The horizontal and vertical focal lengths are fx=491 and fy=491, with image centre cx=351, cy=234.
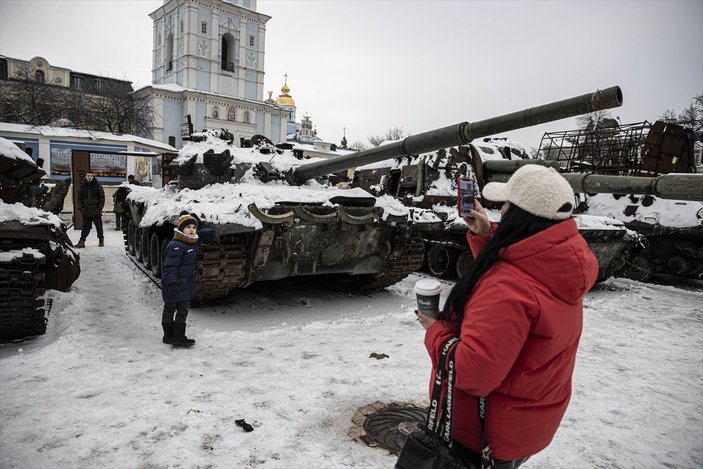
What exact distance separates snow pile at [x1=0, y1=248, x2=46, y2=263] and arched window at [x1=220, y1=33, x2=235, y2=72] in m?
39.4

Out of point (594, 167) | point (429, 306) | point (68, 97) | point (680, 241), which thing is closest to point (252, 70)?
point (68, 97)

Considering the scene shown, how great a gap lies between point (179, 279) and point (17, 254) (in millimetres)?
1302

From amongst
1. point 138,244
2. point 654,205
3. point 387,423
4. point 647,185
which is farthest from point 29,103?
point 647,185

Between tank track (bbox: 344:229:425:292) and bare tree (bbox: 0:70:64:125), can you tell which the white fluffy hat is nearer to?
tank track (bbox: 344:229:425:292)

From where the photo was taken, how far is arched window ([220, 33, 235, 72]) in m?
40.2

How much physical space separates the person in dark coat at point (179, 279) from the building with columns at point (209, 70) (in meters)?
33.6

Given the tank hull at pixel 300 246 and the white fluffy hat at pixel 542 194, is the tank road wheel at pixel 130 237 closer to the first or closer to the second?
the tank hull at pixel 300 246

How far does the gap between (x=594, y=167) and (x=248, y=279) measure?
9.32 metres

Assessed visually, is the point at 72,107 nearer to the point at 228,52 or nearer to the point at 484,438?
the point at 228,52

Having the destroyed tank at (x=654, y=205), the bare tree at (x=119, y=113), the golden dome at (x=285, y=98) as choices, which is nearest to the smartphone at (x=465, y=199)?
the destroyed tank at (x=654, y=205)

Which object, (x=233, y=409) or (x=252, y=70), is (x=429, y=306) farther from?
(x=252, y=70)

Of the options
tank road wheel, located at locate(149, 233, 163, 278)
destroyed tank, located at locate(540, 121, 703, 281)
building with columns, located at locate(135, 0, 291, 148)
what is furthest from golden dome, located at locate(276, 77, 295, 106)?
tank road wheel, located at locate(149, 233, 163, 278)

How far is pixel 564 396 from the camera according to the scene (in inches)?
64.2

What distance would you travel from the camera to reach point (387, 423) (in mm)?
3260
